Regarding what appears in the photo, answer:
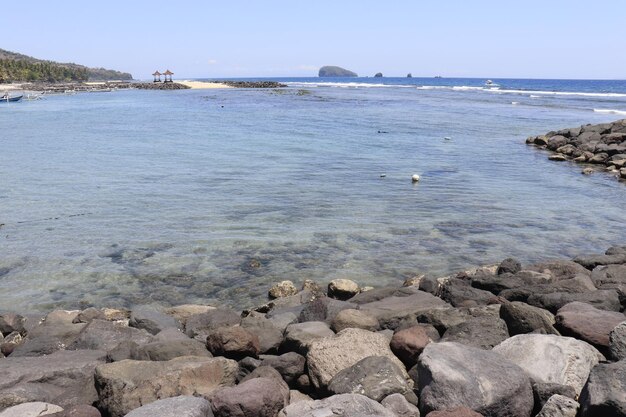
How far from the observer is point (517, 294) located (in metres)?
7.60

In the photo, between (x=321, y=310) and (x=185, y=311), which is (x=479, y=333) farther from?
(x=185, y=311)

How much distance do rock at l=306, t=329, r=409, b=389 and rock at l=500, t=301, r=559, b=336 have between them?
1408 millimetres

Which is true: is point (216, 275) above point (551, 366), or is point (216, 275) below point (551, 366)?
below

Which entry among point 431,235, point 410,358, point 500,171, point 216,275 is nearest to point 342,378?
point 410,358

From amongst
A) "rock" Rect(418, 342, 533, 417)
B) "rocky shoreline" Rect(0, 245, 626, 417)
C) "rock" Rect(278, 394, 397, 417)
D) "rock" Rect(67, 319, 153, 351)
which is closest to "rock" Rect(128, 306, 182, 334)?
"rocky shoreline" Rect(0, 245, 626, 417)

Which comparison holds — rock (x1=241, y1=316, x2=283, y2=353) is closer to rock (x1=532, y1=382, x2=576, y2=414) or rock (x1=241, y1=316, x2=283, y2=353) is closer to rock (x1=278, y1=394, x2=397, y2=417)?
rock (x1=278, y1=394, x2=397, y2=417)

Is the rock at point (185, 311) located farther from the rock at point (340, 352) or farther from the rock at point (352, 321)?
the rock at point (340, 352)

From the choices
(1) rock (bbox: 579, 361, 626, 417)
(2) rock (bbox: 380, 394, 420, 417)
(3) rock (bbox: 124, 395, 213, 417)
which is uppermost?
(1) rock (bbox: 579, 361, 626, 417)

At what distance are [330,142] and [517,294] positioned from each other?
18.8 metres

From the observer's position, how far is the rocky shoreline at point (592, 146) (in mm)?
21173

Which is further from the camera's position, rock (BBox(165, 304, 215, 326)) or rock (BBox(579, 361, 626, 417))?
rock (BBox(165, 304, 215, 326))

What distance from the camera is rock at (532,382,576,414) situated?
14.9ft

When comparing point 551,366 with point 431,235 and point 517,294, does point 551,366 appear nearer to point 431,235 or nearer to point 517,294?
point 517,294

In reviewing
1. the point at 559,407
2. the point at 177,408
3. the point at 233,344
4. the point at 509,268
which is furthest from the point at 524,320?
the point at 177,408
